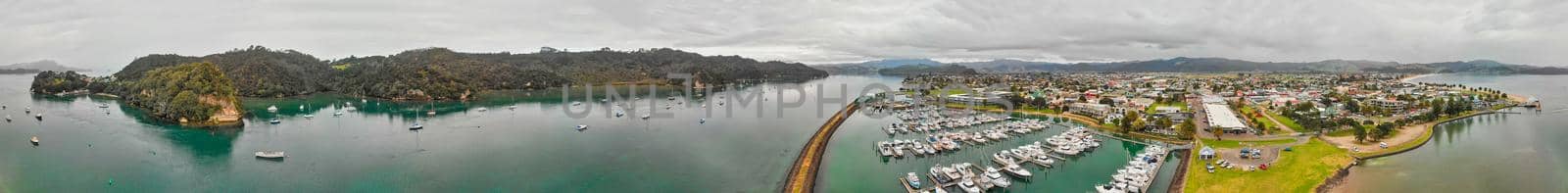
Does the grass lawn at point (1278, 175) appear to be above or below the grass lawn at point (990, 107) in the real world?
below

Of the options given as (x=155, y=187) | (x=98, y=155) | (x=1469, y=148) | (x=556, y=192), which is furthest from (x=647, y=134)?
(x=1469, y=148)

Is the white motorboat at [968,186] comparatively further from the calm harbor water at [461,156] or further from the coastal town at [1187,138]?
the calm harbor water at [461,156]

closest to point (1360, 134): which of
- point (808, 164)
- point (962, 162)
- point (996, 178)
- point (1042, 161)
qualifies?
point (1042, 161)

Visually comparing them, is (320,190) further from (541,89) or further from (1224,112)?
(541,89)

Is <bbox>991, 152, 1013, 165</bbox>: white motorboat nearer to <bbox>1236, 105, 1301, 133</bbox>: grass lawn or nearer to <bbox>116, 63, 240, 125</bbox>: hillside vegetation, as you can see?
<bbox>1236, 105, 1301, 133</bbox>: grass lawn

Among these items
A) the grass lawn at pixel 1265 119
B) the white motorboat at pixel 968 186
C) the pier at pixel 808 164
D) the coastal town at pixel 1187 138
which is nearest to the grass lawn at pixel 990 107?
the coastal town at pixel 1187 138
